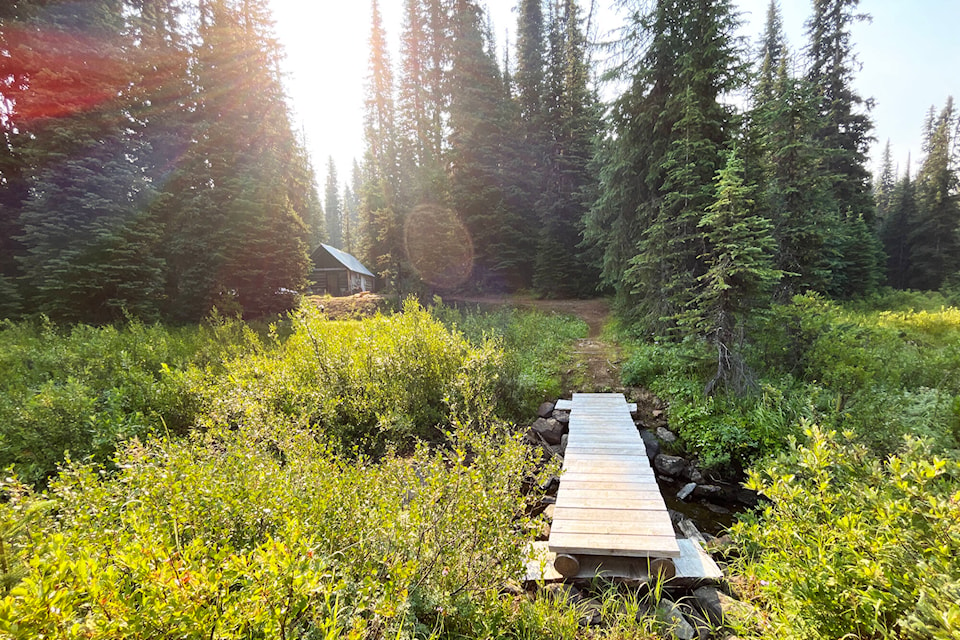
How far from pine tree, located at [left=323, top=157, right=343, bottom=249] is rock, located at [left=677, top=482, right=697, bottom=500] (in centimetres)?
5215

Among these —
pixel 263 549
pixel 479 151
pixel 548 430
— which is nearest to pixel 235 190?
pixel 479 151

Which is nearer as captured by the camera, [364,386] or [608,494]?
[608,494]

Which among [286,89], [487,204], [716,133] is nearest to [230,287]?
[286,89]

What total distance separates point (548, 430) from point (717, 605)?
3.19 metres

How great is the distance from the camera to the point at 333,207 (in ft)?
171

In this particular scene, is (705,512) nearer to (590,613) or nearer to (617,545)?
(617,545)

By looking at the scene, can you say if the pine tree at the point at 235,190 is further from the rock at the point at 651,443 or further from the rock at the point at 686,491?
the rock at the point at 686,491

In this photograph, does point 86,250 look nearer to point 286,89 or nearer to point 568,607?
point 286,89

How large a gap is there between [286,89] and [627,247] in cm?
1564

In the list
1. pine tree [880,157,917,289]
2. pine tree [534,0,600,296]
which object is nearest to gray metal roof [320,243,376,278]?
pine tree [534,0,600,296]

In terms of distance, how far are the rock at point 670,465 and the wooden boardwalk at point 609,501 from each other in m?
0.58

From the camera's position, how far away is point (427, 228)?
60.4ft

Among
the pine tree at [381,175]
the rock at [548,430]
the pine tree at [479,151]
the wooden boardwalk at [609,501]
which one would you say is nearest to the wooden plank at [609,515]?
the wooden boardwalk at [609,501]

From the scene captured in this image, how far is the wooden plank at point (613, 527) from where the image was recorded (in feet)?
10.6
